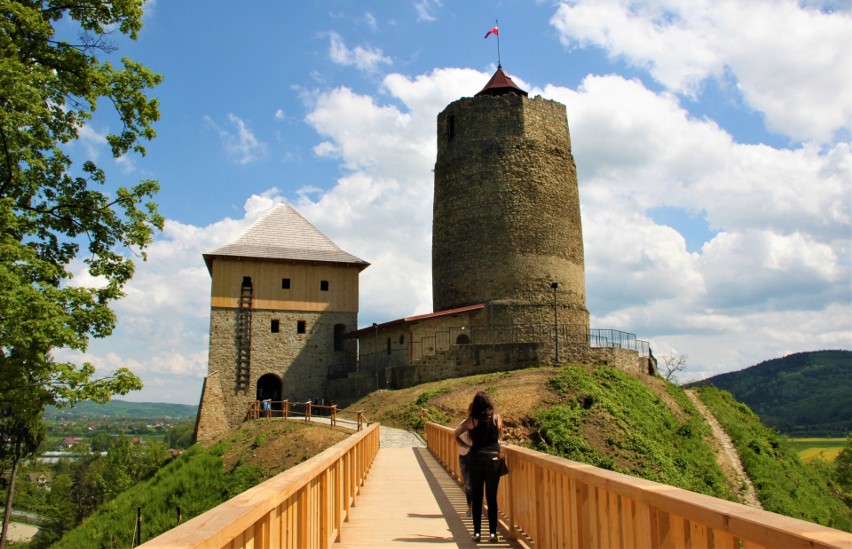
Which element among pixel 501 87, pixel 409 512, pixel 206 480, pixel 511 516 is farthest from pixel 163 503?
pixel 501 87

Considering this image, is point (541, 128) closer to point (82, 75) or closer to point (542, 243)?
point (542, 243)

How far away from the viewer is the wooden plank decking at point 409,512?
24.4 feet

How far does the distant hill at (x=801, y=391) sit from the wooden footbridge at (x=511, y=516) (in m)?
111

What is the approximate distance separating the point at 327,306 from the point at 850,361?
138 meters

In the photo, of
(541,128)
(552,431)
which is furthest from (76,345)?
(541,128)

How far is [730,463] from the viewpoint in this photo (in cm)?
2533

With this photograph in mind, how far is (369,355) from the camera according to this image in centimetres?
3500

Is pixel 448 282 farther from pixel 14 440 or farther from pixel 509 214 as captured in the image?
pixel 14 440

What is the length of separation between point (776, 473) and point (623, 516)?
24.6 m

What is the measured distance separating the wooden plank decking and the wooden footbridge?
2 centimetres

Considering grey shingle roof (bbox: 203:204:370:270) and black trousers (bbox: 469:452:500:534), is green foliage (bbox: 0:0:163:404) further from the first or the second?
grey shingle roof (bbox: 203:204:370:270)

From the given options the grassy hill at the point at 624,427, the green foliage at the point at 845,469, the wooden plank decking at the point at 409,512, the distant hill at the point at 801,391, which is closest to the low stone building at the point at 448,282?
the grassy hill at the point at 624,427

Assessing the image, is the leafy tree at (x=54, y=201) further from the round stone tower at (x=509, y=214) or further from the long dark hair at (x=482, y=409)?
the round stone tower at (x=509, y=214)

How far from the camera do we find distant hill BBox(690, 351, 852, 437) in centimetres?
11212
